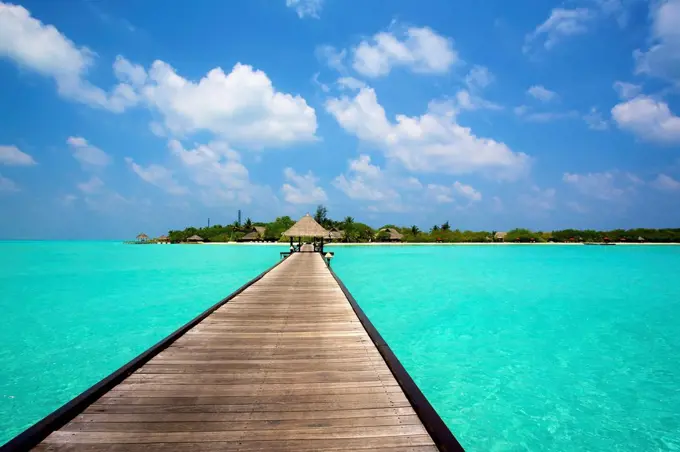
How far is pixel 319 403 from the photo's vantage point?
278 centimetres

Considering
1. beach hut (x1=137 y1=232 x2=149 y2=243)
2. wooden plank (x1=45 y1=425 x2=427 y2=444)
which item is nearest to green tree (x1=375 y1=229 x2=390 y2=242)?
beach hut (x1=137 y1=232 x2=149 y2=243)

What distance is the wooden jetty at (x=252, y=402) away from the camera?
2256mm

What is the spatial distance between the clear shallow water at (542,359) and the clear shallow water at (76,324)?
20.4 feet

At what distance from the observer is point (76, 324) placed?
10.6m

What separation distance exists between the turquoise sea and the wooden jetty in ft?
8.08

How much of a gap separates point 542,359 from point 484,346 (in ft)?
4.03

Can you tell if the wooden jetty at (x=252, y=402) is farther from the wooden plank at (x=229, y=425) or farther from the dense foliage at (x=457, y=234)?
the dense foliage at (x=457, y=234)

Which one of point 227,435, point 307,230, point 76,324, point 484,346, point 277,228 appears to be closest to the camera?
point 227,435

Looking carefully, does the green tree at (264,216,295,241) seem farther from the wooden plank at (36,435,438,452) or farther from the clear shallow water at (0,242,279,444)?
the wooden plank at (36,435,438,452)

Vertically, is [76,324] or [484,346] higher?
[484,346]

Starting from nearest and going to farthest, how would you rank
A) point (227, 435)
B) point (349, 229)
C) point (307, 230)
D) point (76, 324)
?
1. point (227, 435)
2. point (76, 324)
3. point (307, 230)
4. point (349, 229)

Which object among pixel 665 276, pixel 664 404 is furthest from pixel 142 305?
pixel 665 276

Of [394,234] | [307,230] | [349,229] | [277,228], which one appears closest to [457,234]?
[394,234]

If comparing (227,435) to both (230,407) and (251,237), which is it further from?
(251,237)
